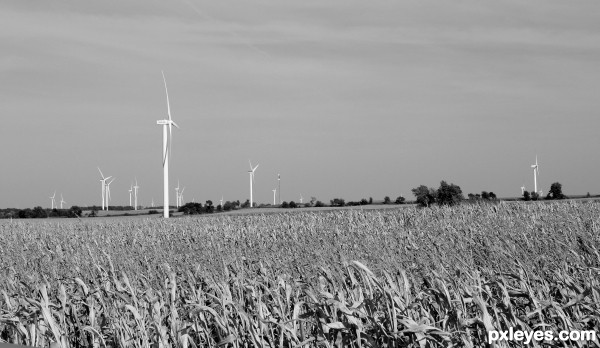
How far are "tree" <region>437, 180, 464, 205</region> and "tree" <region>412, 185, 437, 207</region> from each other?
876 mm

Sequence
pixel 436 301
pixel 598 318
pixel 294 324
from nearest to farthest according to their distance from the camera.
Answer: pixel 598 318 → pixel 294 324 → pixel 436 301

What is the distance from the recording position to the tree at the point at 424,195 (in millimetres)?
56969

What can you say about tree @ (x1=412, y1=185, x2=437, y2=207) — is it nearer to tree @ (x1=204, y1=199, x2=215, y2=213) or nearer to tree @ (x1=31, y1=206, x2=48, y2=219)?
tree @ (x1=204, y1=199, x2=215, y2=213)

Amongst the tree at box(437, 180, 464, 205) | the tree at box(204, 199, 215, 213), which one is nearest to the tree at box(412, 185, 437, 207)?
the tree at box(437, 180, 464, 205)

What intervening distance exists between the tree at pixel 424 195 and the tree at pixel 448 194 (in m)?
0.88

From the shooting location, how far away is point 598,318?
19.9 ft

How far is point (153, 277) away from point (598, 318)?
392 inches

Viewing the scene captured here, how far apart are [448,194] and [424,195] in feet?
9.75

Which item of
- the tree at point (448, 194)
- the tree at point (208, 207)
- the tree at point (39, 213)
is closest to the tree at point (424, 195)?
the tree at point (448, 194)

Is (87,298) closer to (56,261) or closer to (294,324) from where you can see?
(294,324)

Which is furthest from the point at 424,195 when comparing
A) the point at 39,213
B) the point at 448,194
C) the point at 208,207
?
the point at 39,213

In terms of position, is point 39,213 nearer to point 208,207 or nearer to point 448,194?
point 208,207

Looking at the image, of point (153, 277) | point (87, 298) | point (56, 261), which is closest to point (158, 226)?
point (56, 261)

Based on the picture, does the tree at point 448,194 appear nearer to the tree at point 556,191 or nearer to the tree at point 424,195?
the tree at point 424,195
